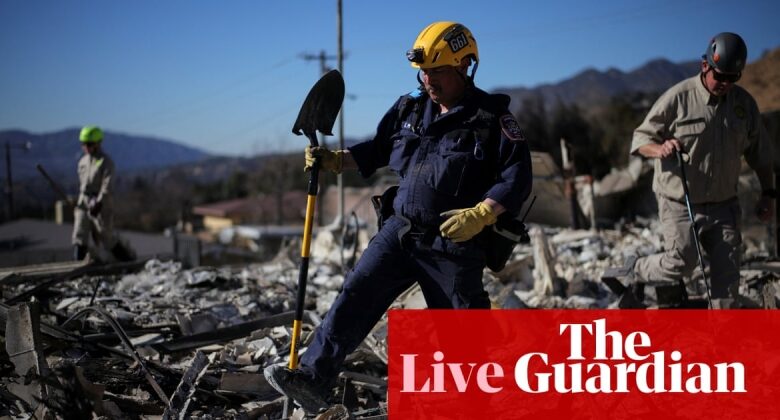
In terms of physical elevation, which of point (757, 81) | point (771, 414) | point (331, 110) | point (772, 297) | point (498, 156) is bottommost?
point (771, 414)

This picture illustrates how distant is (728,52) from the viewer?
4.79m

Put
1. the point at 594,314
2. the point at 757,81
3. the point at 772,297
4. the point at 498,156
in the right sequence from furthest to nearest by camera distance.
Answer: the point at 757,81, the point at 594,314, the point at 772,297, the point at 498,156

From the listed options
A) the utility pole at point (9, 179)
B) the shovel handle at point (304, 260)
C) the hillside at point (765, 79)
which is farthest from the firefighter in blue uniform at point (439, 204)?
the utility pole at point (9, 179)

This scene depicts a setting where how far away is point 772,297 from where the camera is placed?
552cm

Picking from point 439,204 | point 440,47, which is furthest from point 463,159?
point 440,47

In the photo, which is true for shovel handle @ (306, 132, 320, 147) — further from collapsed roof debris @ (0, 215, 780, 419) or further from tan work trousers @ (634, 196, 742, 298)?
tan work trousers @ (634, 196, 742, 298)

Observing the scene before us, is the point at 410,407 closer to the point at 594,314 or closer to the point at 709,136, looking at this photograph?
the point at 594,314

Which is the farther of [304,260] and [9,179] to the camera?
[9,179]

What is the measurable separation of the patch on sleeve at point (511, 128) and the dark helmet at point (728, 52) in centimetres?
209

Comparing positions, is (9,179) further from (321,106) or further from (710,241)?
(710,241)

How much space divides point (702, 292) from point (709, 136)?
2.39m

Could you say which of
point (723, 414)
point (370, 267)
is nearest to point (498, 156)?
point (370, 267)

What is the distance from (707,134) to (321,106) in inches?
113

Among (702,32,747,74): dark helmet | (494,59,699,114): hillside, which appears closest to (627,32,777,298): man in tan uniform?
(702,32,747,74): dark helmet
